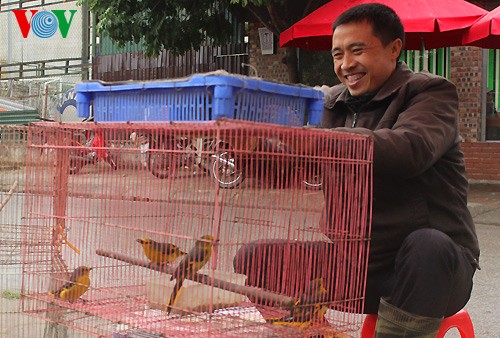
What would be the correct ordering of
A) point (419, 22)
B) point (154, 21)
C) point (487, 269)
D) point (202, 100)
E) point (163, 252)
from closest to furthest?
point (202, 100)
point (163, 252)
point (487, 269)
point (419, 22)
point (154, 21)

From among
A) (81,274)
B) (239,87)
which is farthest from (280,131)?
(81,274)

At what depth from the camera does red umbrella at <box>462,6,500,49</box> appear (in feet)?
24.4

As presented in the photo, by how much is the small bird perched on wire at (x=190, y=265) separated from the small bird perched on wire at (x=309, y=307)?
308 millimetres

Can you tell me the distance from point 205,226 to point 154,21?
893 centimetres

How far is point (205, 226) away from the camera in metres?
2.33

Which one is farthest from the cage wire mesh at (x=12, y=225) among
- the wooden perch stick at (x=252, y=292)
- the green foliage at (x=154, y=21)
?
the green foliage at (x=154, y=21)

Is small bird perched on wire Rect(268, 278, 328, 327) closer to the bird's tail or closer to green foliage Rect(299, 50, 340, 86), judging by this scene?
the bird's tail

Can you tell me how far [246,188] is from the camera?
2.04 meters

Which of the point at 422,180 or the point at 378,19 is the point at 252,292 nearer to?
the point at 422,180

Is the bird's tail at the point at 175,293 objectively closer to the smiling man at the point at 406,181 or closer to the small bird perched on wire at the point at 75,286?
the small bird perched on wire at the point at 75,286

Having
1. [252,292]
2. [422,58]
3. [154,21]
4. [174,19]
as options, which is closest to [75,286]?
[252,292]

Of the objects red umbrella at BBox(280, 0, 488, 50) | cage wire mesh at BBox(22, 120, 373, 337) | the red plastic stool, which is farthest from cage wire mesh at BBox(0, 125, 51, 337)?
red umbrella at BBox(280, 0, 488, 50)

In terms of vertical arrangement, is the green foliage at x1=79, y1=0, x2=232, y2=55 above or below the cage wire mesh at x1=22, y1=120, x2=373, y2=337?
above

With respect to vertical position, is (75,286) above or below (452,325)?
above
